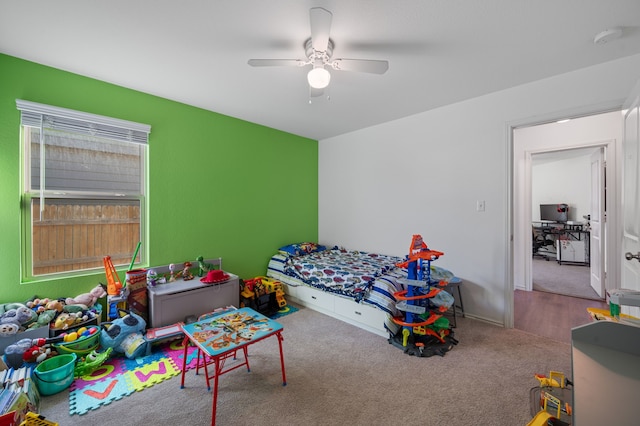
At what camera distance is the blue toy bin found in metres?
1.72

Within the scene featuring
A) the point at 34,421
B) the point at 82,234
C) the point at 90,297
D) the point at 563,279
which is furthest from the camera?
the point at 563,279

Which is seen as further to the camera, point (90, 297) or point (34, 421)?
point (90, 297)

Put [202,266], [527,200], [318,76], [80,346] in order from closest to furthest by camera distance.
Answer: [318,76] < [80,346] < [202,266] < [527,200]

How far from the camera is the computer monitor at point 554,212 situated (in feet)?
20.9

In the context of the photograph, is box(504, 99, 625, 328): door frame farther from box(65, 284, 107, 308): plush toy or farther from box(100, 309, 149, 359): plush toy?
box(65, 284, 107, 308): plush toy

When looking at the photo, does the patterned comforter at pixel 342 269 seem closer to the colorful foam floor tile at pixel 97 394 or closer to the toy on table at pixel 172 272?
the toy on table at pixel 172 272

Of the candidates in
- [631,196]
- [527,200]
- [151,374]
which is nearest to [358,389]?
[151,374]

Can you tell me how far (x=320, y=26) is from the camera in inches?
60.4

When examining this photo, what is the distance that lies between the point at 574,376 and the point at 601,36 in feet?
7.85

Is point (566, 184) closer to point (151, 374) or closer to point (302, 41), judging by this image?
point (302, 41)

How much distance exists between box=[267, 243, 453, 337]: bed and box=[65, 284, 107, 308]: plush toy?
1910 mm

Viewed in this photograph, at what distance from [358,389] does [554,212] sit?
24.6 ft

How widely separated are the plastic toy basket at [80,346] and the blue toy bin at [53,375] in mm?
62

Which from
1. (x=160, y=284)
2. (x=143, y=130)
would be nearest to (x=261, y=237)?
(x=160, y=284)
